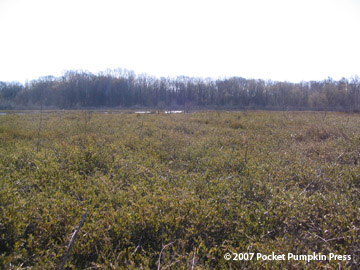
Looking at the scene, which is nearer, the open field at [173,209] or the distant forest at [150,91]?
the open field at [173,209]

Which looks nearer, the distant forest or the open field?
the open field


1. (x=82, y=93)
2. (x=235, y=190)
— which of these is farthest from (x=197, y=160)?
(x=82, y=93)

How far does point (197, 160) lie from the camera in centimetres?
520

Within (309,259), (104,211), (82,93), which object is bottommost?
(309,259)

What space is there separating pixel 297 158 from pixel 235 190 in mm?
2468

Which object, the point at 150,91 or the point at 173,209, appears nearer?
the point at 173,209

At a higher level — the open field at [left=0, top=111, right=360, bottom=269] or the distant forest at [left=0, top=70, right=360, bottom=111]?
the distant forest at [left=0, top=70, right=360, bottom=111]

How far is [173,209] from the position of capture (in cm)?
286

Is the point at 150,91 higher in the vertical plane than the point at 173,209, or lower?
higher

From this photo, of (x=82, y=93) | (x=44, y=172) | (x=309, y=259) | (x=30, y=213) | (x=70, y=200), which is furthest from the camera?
(x=82, y=93)

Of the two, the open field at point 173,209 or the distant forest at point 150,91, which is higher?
the distant forest at point 150,91

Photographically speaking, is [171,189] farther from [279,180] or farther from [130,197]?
[279,180]

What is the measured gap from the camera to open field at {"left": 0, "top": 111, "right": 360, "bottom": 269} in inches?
88.0

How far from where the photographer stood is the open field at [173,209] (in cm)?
224
